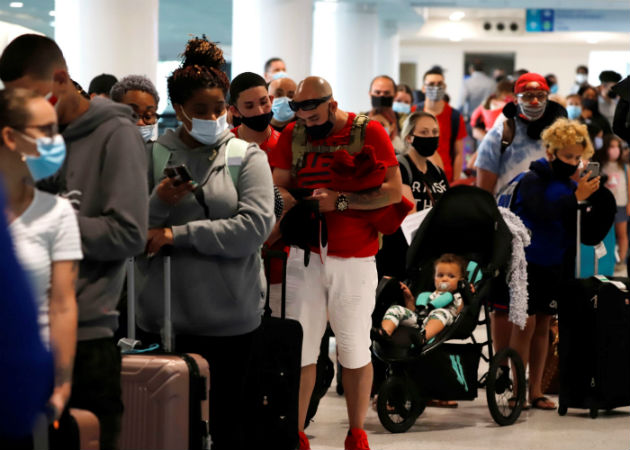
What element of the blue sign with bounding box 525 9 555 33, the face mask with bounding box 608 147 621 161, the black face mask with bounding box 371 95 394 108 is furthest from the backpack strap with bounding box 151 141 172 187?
the blue sign with bounding box 525 9 555 33

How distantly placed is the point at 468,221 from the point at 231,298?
8.58 feet

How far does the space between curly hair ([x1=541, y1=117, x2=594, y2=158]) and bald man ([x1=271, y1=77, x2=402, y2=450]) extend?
60.6 inches

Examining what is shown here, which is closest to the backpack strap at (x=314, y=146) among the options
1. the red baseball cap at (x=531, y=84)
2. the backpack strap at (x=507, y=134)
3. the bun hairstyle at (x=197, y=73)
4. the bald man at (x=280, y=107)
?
the bun hairstyle at (x=197, y=73)

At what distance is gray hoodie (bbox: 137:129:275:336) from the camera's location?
10.7ft

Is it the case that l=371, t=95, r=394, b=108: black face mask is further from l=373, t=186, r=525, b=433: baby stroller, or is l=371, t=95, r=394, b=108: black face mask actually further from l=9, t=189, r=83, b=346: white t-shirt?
l=9, t=189, r=83, b=346: white t-shirt

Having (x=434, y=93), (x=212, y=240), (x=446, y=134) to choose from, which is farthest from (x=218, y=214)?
(x=434, y=93)

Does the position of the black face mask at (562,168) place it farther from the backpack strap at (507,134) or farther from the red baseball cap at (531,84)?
the red baseball cap at (531,84)

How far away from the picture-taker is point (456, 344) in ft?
17.8

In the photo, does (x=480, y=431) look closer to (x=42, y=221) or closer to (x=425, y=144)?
(x=425, y=144)

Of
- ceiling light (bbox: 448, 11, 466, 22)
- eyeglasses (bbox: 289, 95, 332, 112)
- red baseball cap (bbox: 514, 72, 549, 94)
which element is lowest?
eyeglasses (bbox: 289, 95, 332, 112)

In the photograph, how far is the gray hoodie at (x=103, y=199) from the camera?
264 cm

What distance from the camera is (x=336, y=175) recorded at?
4465 millimetres

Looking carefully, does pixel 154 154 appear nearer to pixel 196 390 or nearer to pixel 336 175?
pixel 196 390

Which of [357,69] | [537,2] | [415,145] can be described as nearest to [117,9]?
[415,145]
